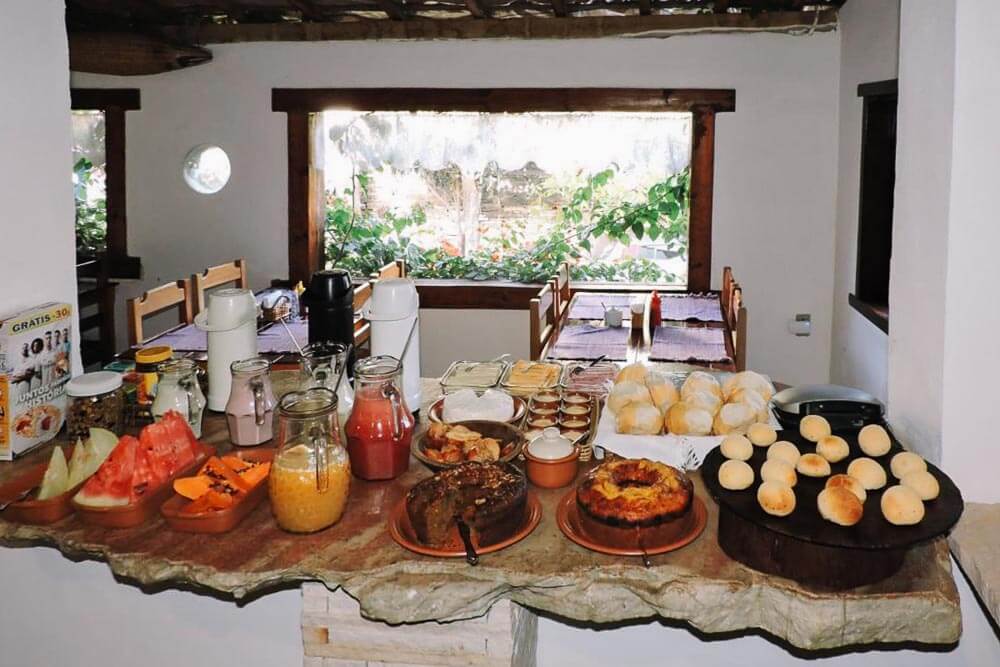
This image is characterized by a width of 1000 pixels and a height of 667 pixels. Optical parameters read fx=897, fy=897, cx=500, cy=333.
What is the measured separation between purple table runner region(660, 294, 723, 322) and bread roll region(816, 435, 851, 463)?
2.67 meters

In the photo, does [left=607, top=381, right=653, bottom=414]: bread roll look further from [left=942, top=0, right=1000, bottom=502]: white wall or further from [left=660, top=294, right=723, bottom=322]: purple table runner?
[left=660, top=294, right=723, bottom=322]: purple table runner

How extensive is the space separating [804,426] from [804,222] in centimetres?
365

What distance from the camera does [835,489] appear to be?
133 centimetres

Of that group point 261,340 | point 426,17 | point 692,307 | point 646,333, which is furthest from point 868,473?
point 426,17

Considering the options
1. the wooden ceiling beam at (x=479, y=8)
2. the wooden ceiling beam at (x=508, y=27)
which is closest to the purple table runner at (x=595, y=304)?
the wooden ceiling beam at (x=508, y=27)

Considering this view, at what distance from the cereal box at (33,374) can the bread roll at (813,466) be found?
4.85 ft

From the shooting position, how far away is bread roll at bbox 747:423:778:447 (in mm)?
1562

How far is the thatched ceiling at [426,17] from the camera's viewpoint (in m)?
4.72

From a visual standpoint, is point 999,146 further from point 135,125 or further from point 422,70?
point 135,125

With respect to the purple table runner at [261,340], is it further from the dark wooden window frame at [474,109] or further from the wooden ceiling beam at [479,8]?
the wooden ceiling beam at [479,8]

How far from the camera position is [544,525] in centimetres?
150

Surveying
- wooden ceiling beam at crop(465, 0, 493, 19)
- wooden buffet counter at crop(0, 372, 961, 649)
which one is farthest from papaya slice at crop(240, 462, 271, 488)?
wooden ceiling beam at crop(465, 0, 493, 19)

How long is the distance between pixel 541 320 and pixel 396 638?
234 centimetres

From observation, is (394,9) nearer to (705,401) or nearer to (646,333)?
(646,333)
